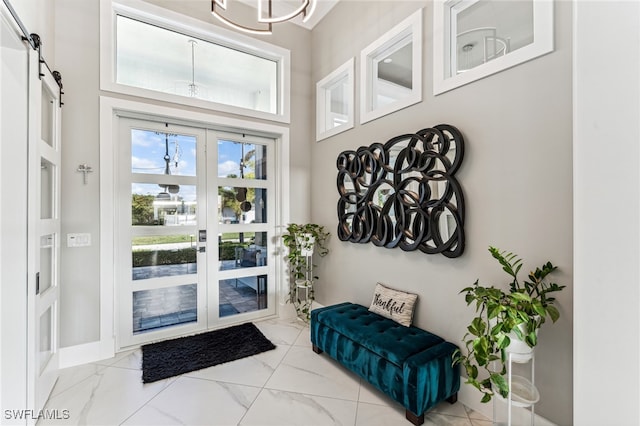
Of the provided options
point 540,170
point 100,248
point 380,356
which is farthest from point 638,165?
point 100,248

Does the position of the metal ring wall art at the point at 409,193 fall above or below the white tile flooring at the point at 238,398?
above

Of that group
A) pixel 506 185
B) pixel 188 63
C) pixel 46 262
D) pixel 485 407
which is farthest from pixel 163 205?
pixel 485 407

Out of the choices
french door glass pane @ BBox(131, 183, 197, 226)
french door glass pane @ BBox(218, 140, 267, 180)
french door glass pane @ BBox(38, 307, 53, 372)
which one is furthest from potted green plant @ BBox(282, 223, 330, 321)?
french door glass pane @ BBox(38, 307, 53, 372)

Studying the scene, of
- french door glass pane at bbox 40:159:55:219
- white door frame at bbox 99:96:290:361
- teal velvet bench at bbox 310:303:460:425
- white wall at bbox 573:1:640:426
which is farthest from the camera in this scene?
white door frame at bbox 99:96:290:361

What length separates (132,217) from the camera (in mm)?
3084

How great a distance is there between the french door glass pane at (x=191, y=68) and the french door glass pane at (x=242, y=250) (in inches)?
65.0

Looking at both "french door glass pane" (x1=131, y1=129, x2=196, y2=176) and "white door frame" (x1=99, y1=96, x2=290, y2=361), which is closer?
"white door frame" (x1=99, y1=96, x2=290, y2=361)

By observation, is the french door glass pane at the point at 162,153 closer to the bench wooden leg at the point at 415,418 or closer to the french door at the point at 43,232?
the french door at the point at 43,232

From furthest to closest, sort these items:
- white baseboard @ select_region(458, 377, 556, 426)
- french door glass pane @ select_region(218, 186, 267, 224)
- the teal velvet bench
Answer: french door glass pane @ select_region(218, 186, 267, 224) → the teal velvet bench → white baseboard @ select_region(458, 377, 556, 426)

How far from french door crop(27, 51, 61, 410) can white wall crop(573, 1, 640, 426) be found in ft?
8.75

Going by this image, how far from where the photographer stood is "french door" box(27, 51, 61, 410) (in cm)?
181

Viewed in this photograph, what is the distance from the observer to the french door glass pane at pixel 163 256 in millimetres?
3133

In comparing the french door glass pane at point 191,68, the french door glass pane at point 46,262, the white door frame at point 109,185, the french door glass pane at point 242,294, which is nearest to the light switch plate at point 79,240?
the white door frame at point 109,185

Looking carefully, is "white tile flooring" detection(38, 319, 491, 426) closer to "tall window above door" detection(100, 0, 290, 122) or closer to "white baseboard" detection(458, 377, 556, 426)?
"white baseboard" detection(458, 377, 556, 426)
